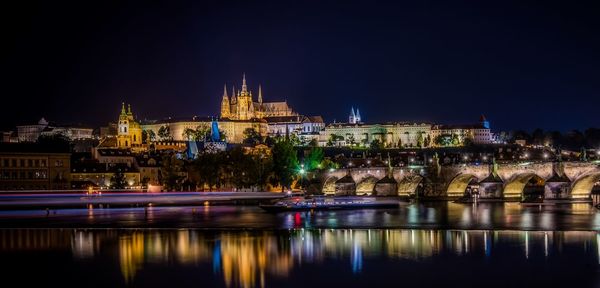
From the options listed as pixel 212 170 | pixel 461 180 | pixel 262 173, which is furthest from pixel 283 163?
pixel 461 180

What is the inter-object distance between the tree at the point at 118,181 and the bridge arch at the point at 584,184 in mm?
51473

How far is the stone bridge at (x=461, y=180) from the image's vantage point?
6406 cm

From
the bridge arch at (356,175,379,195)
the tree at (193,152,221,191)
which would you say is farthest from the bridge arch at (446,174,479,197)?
the tree at (193,152,221,191)

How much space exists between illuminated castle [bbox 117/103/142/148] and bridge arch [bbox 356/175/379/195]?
89045 millimetres

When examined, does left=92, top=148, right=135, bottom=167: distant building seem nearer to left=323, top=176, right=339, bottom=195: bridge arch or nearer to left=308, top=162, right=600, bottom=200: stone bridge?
left=323, top=176, right=339, bottom=195: bridge arch

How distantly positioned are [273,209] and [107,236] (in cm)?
2211

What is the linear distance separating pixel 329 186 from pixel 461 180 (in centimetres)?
1707

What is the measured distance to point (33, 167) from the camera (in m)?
81.8

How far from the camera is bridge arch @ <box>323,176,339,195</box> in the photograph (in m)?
91.8

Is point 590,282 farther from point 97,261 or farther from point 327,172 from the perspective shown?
point 327,172

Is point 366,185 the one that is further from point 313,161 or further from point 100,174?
point 100,174

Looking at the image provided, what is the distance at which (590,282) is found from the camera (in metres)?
24.9

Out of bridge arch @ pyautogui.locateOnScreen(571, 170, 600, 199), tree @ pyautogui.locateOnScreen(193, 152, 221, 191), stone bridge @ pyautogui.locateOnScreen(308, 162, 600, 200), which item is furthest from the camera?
tree @ pyautogui.locateOnScreen(193, 152, 221, 191)

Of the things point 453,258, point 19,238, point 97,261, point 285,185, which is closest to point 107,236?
point 19,238
